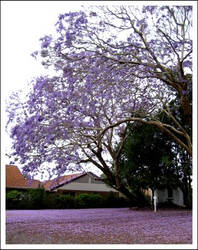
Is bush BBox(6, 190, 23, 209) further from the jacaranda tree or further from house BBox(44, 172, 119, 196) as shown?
the jacaranda tree

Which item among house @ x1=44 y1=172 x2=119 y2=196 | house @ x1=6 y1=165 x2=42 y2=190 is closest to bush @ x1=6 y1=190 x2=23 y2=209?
house @ x1=6 y1=165 x2=42 y2=190

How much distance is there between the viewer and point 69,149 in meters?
9.41

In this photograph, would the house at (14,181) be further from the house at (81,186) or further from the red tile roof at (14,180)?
the house at (81,186)

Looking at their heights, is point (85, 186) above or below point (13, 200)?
below

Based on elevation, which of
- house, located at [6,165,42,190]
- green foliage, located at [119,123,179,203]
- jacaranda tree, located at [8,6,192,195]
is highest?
jacaranda tree, located at [8,6,192,195]

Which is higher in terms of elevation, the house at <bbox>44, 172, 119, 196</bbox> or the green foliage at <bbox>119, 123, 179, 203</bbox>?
the green foliage at <bbox>119, 123, 179, 203</bbox>

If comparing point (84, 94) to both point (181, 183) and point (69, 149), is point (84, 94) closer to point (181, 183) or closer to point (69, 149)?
point (69, 149)

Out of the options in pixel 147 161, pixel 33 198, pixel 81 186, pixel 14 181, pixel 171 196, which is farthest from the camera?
pixel 81 186

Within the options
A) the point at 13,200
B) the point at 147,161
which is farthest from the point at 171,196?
the point at 13,200

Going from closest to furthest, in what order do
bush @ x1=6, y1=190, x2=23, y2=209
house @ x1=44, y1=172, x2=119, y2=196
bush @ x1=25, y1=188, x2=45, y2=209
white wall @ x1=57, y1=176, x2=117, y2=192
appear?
bush @ x1=6, y1=190, x2=23, y2=209, bush @ x1=25, y1=188, x2=45, y2=209, house @ x1=44, y1=172, x2=119, y2=196, white wall @ x1=57, y1=176, x2=117, y2=192

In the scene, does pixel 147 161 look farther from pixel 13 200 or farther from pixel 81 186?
pixel 81 186

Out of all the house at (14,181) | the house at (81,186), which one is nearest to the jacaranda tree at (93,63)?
the house at (14,181)

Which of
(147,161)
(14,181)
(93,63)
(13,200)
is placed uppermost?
(93,63)

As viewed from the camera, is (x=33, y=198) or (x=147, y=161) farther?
(x=33, y=198)
